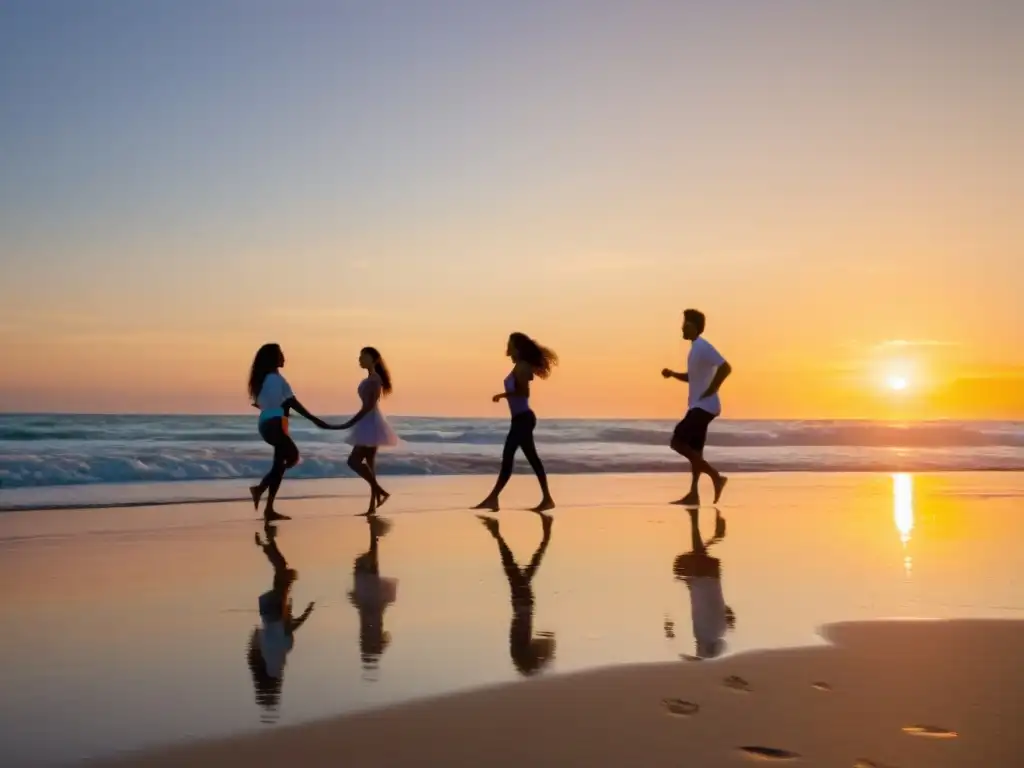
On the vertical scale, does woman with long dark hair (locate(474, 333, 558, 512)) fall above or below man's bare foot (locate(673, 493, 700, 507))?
above

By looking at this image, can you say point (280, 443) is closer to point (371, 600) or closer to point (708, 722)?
point (371, 600)

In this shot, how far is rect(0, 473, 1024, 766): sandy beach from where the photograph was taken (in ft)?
12.7

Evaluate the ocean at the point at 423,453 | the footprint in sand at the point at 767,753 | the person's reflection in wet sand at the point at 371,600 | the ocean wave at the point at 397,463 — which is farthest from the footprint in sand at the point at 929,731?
the ocean wave at the point at 397,463

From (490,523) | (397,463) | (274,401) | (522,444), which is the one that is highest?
(274,401)

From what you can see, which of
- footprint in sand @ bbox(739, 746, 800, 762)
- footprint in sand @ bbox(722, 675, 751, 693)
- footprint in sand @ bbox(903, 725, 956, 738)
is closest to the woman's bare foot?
footprint in sand @ bbox(722, 675, 751, 693)

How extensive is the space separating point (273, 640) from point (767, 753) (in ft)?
9.52

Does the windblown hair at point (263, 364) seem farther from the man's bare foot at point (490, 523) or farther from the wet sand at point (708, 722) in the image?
the wet sand at point (708, 722)

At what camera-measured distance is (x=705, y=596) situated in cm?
704

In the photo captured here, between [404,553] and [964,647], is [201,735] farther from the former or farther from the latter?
[404,553]

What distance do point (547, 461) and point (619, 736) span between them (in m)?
20.3

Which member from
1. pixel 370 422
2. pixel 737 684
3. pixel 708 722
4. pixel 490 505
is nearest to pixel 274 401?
pixel 370 422

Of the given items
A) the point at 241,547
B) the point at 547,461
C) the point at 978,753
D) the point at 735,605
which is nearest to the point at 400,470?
the point at 547,461

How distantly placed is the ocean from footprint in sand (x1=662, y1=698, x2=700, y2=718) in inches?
440

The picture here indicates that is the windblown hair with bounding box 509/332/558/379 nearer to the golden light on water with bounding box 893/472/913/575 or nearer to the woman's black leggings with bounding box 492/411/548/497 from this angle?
the woman's black leggings with bounding box 492/411/548/497
